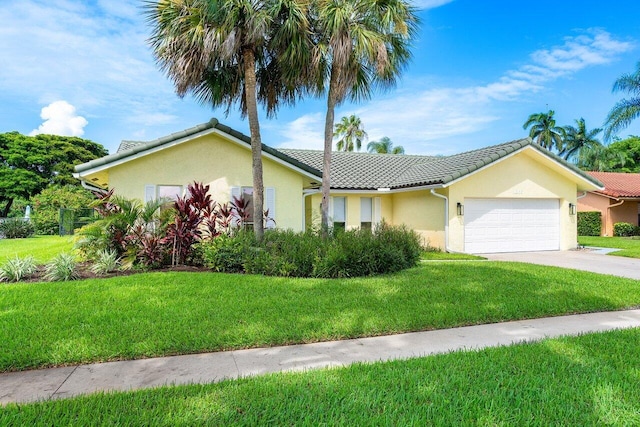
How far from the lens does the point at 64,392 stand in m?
3.59

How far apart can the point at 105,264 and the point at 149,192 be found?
3607 mm

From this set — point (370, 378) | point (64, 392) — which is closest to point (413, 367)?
point (370, 378)

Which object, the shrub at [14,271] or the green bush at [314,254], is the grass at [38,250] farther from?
the green bush at [314,254]

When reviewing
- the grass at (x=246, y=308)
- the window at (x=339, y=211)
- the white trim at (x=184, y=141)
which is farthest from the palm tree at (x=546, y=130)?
the white trim at (x=184, y=141)

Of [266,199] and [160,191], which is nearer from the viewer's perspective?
[160,191]

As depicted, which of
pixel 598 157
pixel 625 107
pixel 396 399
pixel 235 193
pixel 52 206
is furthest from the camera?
pixel 598 157

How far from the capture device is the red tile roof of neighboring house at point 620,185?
24112 millimetres

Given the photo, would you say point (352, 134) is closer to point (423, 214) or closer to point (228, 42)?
point (423, 214)

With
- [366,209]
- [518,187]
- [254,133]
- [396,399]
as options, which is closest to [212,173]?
[254,133]

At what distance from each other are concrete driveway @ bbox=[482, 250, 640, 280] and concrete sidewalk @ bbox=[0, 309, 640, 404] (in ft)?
20.3

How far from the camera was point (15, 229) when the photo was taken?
22.7 metres

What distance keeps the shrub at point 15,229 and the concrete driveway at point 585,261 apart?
89.3ft

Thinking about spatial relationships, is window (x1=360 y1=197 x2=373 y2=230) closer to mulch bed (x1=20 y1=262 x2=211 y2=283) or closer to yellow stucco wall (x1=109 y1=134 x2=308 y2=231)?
yellow stucco wall (x1=109 y1=134 x2=308 y2=231)

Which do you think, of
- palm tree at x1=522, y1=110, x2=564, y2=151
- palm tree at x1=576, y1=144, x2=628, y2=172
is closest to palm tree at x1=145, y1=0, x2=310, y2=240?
palm tree at x1=576, y1=144, x2=628, y2=172
